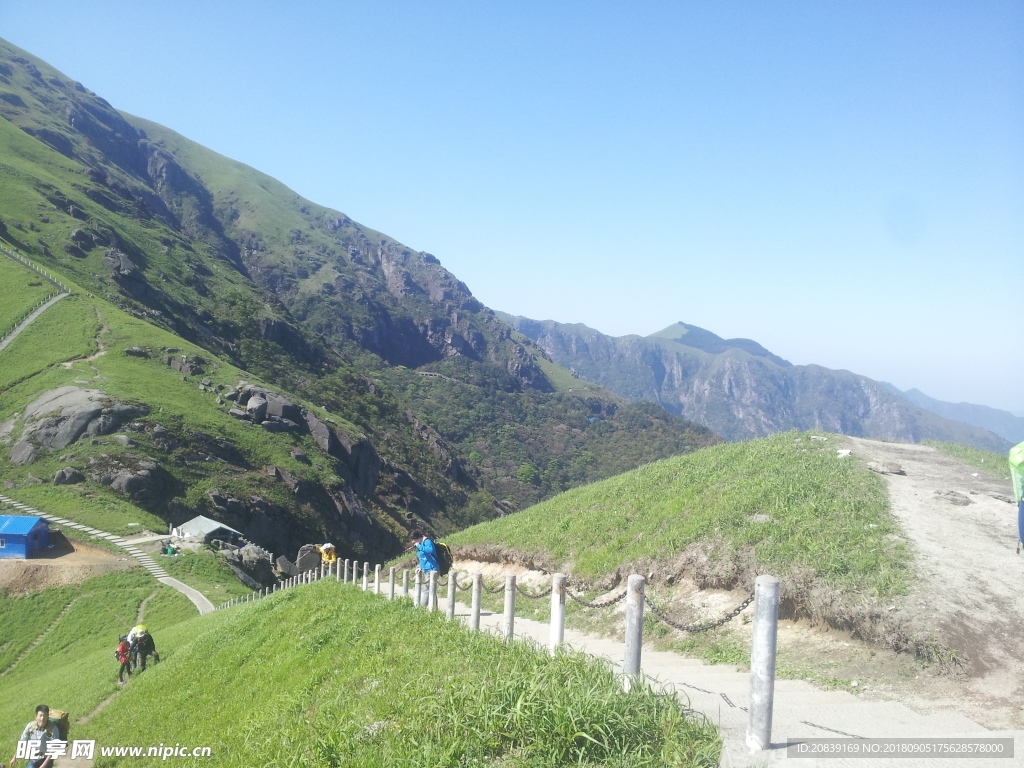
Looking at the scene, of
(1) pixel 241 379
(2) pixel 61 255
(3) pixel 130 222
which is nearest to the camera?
(1) pixel 241 379

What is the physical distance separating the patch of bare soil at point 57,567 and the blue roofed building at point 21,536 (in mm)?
569

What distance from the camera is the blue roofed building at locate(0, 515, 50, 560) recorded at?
31.2m

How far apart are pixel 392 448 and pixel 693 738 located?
111357 mm

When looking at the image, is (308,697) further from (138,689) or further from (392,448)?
(392,448)

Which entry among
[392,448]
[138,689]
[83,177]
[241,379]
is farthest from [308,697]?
[83,177]

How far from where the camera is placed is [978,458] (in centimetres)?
1669

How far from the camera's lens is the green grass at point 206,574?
31.6m

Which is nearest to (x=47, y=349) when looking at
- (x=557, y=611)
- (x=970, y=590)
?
(x=557, y=611)

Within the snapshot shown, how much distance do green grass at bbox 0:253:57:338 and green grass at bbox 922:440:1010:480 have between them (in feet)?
257

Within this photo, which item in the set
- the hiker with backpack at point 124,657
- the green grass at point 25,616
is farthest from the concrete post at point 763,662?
the green grass at point 25,616

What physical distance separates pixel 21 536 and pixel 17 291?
52678mm

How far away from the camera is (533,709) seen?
4832 mm

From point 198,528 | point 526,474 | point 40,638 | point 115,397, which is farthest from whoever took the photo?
point 526,474

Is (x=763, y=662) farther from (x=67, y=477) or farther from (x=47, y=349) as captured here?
(x=47, y=349)
